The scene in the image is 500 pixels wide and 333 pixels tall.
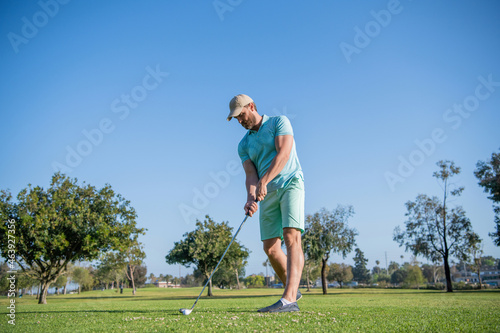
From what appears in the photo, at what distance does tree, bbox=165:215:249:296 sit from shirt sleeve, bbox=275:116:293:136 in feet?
118

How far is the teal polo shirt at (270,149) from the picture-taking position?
458 centimetres

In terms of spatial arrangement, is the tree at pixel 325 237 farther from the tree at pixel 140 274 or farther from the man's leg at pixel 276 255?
the tree at pixel 140 274

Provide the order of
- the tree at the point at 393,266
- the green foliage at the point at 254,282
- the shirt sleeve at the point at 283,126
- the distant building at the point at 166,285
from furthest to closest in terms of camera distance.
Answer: the tree at the point at 393,266 < the distant building at the point at 166,285 < the green foliage at the point at 254,282 < the shirt sleeve at the point at 283,126

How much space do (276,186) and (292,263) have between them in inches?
40.4

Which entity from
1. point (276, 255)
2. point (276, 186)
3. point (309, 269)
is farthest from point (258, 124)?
point (309, 269)

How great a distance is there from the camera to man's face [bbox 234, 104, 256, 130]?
15.7 ft

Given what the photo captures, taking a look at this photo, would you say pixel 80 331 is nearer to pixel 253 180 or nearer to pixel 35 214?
pixel 253 180

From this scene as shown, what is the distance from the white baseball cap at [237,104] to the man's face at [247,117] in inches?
2.4

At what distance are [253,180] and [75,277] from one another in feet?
272

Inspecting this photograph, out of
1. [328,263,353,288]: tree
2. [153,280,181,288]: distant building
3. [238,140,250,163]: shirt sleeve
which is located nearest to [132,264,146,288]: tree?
[153,280,181,288]: distant building

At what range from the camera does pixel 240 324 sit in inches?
123

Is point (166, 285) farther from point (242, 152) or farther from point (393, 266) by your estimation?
point (242, 152)

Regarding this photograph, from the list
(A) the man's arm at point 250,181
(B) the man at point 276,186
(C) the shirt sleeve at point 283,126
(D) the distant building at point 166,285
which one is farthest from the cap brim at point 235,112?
(D) the distant building at point 166,285

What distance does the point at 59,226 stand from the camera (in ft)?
79.8
